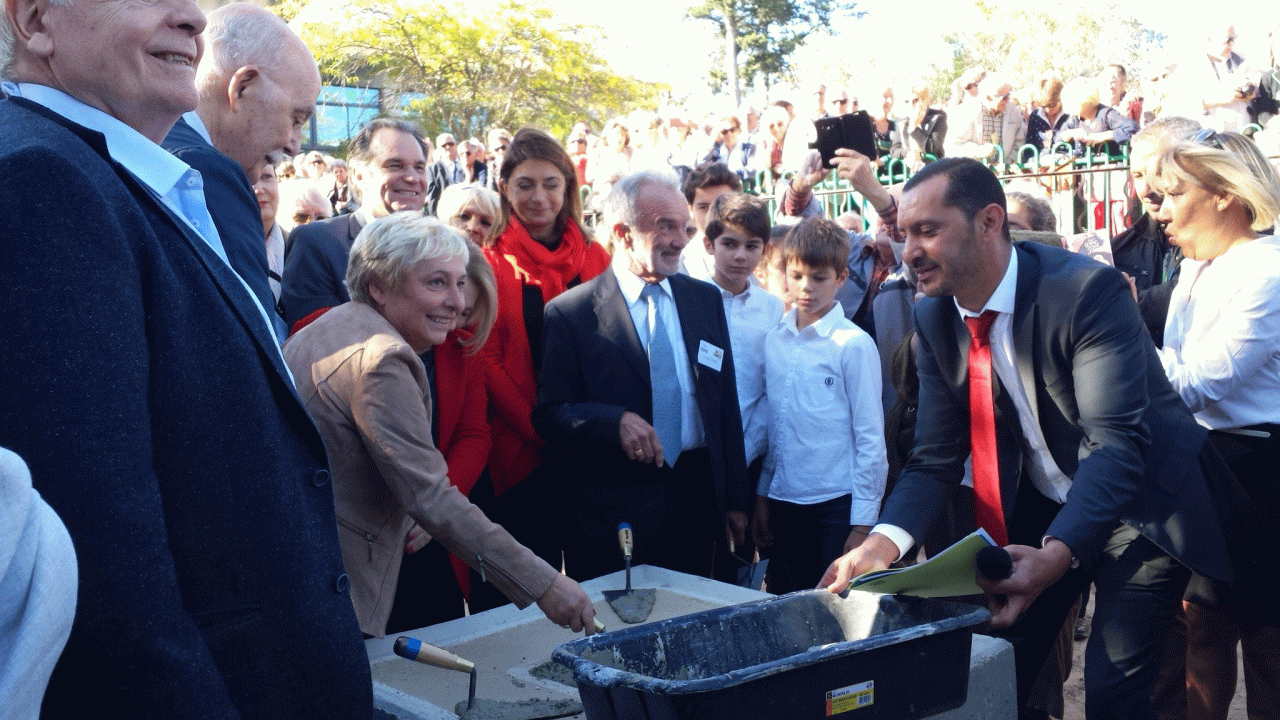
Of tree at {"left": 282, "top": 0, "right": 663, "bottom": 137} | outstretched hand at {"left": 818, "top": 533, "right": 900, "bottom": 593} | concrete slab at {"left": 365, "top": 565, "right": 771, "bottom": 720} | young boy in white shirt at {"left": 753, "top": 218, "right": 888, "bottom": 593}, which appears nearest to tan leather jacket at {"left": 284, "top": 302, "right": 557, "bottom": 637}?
concrete slab at {"left": 365, "top": 565, "right": 771, "bottom": 720}

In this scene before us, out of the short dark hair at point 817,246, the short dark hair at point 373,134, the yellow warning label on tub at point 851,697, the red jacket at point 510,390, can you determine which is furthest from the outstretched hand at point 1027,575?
the short dark hair at point 373,134

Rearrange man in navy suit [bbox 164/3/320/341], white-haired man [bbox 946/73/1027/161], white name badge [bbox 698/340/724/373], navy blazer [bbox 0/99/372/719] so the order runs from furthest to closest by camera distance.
Result: white-haired man [bbox 946/73/1027/161] → white name badge [bbox 698/340/724/373] → man in navy suit [bbox 164/3/320/341] → navy blazer [bbox 0/99/372/719]

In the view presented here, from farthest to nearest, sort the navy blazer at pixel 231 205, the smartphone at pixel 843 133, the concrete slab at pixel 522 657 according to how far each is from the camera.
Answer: the smartphone at pixel 843 133 < the concrete slab at pixel 522 657 < the navy blazer at pixel 231 205

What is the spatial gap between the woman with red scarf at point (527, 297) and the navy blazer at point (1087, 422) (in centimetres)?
125

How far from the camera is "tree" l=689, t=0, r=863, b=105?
36.8m

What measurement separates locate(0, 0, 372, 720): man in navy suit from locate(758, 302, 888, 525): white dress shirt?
2.23m

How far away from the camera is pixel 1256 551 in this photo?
111 inches

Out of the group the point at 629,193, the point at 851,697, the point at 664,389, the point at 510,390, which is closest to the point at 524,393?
the point at 510,390

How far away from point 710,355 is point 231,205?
175 centimetres

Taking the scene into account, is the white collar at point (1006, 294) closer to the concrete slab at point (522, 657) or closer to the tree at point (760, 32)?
the concrete slab at point (522, 657)

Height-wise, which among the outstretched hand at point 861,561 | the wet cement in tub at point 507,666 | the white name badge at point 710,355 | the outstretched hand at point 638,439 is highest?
the white name badge at point 710,355

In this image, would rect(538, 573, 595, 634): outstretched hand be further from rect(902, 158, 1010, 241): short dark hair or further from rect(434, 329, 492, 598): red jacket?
rect(902, 158, 1010, 241): short dark hair

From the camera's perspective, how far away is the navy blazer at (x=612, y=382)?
3236 millimetres

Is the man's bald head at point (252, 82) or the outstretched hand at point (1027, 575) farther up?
the man's bald head at point (252, 82)
